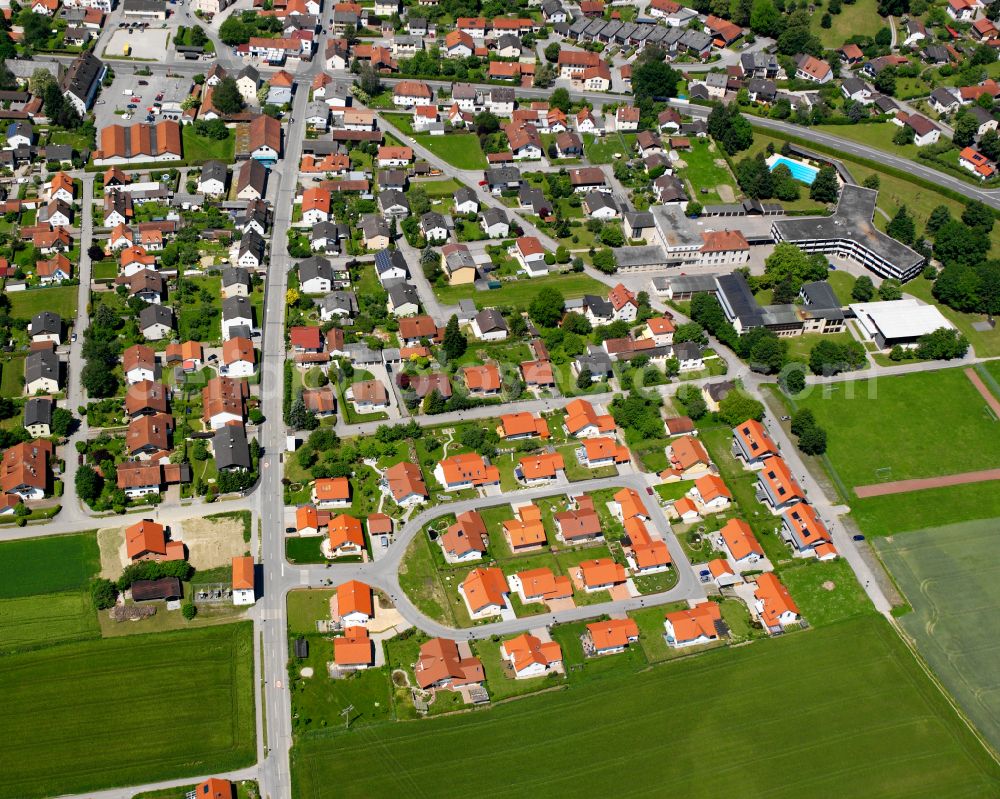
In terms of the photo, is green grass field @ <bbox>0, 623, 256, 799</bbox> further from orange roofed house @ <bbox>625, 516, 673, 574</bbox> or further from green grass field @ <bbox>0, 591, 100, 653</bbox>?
orange roofed house @ <bbox>625, 516, 673, 574</bbox>

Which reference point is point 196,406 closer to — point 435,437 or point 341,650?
point 435,437

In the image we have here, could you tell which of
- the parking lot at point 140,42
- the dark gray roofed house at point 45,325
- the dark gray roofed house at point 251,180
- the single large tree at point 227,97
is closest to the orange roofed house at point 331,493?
the dark gray roofed house at point 45,325

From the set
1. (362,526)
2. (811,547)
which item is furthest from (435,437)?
(811,547)

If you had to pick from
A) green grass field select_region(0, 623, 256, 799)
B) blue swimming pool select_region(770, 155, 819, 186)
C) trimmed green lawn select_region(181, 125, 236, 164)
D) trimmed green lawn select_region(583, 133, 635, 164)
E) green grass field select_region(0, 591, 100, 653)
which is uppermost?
blue swimming pool select_region(770, 155, 819, 186)

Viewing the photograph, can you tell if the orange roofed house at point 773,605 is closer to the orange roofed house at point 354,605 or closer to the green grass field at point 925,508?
the green grass field at point 925,508

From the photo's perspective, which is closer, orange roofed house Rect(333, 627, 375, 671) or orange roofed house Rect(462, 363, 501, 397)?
orange roofed house Rect(333, 627, 375, 671)

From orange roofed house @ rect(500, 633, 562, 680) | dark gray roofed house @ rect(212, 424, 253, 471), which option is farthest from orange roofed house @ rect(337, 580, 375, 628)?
dark gray roofed house @ rect(212, 424, 253, 471)

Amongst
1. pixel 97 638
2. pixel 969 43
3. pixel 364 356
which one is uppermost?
pixel 969 43

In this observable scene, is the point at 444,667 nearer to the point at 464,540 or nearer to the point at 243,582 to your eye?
the point at 464,540
